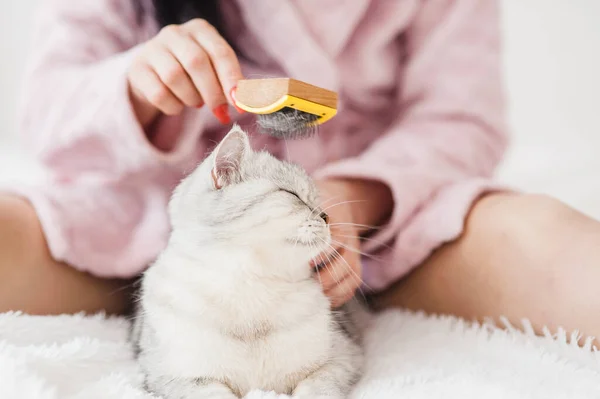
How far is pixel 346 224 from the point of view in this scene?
0.67m

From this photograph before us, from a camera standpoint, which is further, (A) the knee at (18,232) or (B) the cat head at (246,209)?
(A) the knee at (18,232)

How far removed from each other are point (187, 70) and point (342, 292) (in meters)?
0.31

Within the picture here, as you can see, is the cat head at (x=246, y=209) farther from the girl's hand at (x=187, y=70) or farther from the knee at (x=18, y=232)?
the knee at (x=18, y=232)

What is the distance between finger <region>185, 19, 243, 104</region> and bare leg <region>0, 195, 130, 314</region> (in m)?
0.32

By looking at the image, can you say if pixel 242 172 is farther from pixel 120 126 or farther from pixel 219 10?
pixel 219 10

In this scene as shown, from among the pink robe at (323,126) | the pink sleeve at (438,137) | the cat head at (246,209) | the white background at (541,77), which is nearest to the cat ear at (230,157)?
the cat head at (246,209)

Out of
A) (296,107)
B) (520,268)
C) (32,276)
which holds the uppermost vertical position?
(296,107)

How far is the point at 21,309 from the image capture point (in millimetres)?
674

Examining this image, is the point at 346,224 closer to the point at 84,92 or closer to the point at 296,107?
the point at 296,107

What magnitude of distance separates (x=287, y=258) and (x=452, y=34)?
1.83ft

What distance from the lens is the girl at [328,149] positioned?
66cm

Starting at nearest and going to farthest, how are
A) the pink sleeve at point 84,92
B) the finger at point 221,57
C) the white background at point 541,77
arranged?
the finger at point 221,57, the pink sleeve at point 84,92, the white background at point 541,77

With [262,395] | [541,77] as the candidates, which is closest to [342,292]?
[262,395]

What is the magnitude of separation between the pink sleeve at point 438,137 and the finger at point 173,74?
24cm
